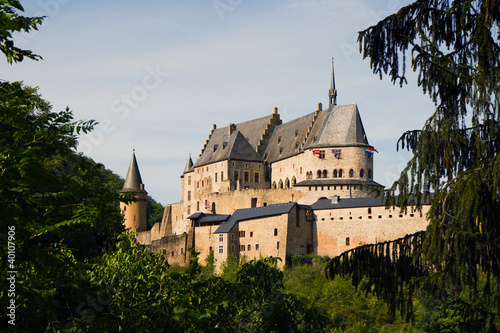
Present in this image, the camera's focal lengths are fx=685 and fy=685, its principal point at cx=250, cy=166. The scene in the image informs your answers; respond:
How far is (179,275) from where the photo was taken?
827 cm

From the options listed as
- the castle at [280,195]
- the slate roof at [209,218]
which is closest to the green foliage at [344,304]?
the castle at [280,195]

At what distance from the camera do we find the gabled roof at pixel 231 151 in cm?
7400

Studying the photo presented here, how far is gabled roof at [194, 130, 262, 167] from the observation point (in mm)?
74000

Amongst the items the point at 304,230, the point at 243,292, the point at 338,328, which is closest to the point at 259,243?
the point at 304,230

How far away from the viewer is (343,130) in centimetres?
6819

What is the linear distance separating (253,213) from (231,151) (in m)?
15.3

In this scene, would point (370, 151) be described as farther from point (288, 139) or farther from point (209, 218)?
point (209, 218)

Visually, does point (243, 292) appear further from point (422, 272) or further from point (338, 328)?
point (338, 328)

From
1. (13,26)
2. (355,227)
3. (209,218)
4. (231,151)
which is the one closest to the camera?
(13,26)

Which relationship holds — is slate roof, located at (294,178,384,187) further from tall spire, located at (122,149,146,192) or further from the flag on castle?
tall spire, located at (122,149,146,192)

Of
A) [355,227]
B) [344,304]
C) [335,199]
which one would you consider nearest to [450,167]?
[344,304]

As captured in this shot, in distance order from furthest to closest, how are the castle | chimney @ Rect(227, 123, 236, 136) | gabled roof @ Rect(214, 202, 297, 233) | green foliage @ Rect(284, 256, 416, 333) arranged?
chimney @ Rect(227, 123, 236, 136)
gabled roof @ Rect(214, 202, 297, 233)
the castle
green foliage @ Rect(284, 256, 416, 333)

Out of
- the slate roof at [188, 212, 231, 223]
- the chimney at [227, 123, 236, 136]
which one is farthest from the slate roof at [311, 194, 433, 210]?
the chimney at [227, 123, 236, 136]

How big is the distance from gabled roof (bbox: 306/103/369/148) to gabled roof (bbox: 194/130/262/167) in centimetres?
790
